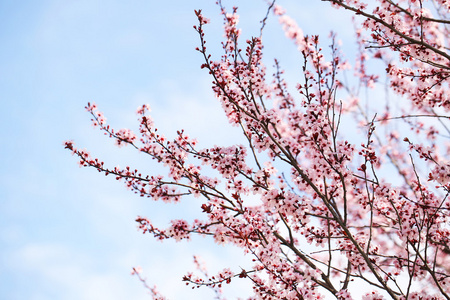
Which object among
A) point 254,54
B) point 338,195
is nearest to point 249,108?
point 254,54

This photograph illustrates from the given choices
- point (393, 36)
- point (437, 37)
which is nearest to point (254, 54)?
point (393, 36)

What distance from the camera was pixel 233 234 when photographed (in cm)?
540

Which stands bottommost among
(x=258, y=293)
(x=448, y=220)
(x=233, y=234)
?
(x=448, y=220)

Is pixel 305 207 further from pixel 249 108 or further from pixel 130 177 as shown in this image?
pixel 130 177

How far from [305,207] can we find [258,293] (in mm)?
1455

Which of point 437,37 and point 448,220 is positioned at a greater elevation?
point 437,37

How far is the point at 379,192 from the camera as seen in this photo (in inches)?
203

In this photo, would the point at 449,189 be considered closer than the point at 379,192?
Yes

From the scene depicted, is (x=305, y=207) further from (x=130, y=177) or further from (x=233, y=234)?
(x=130, y=177)

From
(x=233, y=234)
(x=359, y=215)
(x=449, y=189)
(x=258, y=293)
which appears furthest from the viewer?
(x=359, y=215)

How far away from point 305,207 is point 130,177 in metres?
2.81

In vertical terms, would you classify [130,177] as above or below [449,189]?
above

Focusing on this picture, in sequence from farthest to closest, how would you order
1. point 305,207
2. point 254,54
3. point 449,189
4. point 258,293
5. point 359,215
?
1. point 359,215
2. point 254,54
3. point 258,293
4. point 305,207
5. point 449,189

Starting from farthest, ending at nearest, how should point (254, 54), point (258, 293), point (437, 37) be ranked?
point (437, 37) → point (254, 54) → point (258, 293)
